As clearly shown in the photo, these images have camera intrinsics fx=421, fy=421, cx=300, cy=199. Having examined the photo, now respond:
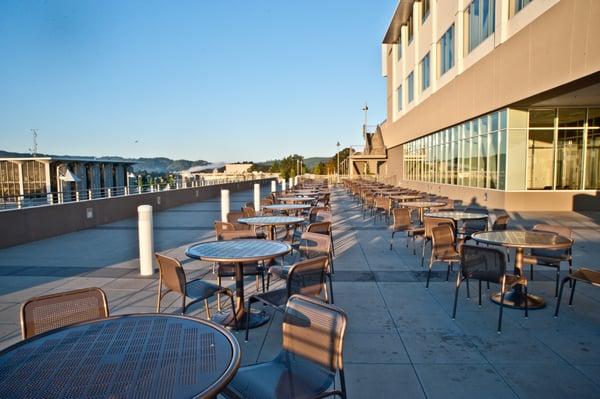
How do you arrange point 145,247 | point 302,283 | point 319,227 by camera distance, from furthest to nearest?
point 145,247 → point 319,227 → point 302,283

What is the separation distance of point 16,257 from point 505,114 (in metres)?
15.1

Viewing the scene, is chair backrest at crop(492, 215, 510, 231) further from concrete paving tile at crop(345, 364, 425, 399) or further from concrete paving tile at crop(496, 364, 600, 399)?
concrete paving tile at crop(345, 364, 425, 399)

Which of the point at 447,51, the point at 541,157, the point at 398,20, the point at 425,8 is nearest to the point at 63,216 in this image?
the point at 541,157

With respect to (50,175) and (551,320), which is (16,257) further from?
(50,175)

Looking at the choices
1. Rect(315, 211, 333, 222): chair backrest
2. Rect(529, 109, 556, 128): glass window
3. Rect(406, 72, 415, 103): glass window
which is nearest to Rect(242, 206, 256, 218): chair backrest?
Rect(315, 211, 333, 222): chair backrest

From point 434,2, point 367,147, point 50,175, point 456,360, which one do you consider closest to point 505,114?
point 434,2

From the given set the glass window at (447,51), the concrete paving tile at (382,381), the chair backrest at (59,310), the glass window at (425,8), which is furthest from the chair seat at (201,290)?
the glass window at (425,8)

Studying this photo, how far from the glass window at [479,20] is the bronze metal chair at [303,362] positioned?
15.8m

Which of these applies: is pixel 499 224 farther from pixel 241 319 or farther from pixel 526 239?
pixel 241 319

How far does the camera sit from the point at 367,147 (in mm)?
39750

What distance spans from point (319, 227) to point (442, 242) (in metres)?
1.74

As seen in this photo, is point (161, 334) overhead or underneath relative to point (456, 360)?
overhead

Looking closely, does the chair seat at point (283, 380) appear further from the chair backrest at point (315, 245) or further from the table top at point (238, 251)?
the chair backrest at point (315, 245)

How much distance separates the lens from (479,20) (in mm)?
16453
